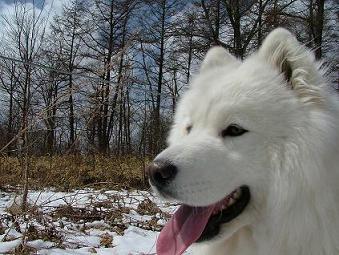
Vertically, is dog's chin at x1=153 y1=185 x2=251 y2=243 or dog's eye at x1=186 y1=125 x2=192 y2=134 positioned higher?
dog's eye at x1=186 y1=125 x2=192 y2=134

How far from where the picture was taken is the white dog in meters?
1.98

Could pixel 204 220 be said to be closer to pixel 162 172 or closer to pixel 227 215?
pixel 227 215

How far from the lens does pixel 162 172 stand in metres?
2.00

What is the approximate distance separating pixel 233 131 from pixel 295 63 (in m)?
0.47

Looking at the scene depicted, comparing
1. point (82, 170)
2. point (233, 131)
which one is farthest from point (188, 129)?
point (82, 170)

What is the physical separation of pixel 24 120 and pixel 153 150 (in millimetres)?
6424

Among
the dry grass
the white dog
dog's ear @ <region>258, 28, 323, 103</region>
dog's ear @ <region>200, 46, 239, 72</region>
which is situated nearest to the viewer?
the white dog

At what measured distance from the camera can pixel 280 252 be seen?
2047 millimetres

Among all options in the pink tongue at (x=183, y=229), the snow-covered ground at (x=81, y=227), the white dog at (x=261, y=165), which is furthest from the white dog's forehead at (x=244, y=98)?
the snow-covered ground at (x=81, y=227)

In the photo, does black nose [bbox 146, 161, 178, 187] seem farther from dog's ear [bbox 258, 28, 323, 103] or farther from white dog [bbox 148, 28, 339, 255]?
dog's ear [bbox 258, 28, 323, 103]

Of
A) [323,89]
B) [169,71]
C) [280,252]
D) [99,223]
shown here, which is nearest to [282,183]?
[280,252]

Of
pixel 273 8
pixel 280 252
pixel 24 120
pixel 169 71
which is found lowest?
pixel 280 252

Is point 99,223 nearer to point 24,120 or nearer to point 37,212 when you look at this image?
point 37,212

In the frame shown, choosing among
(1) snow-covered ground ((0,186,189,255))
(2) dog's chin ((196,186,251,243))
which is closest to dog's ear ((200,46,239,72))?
(2) dog's chin ((196,186,251,243))
